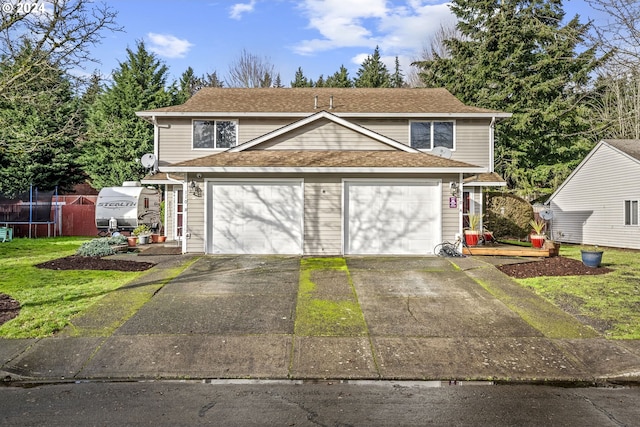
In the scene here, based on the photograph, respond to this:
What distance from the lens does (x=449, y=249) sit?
38.8ft

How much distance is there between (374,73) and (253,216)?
34279 millimetres

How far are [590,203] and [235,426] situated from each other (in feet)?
71.1

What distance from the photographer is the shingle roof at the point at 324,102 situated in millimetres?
16484

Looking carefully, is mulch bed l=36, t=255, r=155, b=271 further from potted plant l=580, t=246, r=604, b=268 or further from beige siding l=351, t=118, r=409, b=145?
potted plant l=580, t=246, r=604, b=268

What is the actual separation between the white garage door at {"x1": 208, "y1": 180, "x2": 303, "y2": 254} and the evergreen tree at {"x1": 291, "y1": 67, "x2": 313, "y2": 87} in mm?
36766

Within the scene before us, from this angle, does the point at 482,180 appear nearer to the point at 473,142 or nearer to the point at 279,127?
the point at 473,142

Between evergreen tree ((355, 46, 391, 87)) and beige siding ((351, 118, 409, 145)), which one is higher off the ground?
evergreen tree ((355, 46, 391, 87))

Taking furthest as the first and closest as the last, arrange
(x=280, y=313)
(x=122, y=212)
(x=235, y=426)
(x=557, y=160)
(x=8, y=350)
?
(x=557, y=160) → (x=122, y=212) → (x=280, y=313) → (x=8, y=350) → (x=235, y=426)

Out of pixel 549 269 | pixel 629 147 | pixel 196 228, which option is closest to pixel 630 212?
pixel 629 147

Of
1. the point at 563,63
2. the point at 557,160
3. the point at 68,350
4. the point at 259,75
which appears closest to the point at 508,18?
the point at 563,63

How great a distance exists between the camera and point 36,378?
16.0 ft

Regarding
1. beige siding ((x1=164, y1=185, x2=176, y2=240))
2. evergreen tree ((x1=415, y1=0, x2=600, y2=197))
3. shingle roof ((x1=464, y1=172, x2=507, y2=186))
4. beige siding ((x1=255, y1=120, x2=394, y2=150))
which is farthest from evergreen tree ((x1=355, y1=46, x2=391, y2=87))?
beige siding ((x1=255, y1=120, x2=394, y2=150))

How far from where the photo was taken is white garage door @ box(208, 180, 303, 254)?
12.1m

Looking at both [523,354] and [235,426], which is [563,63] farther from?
[235,426]
